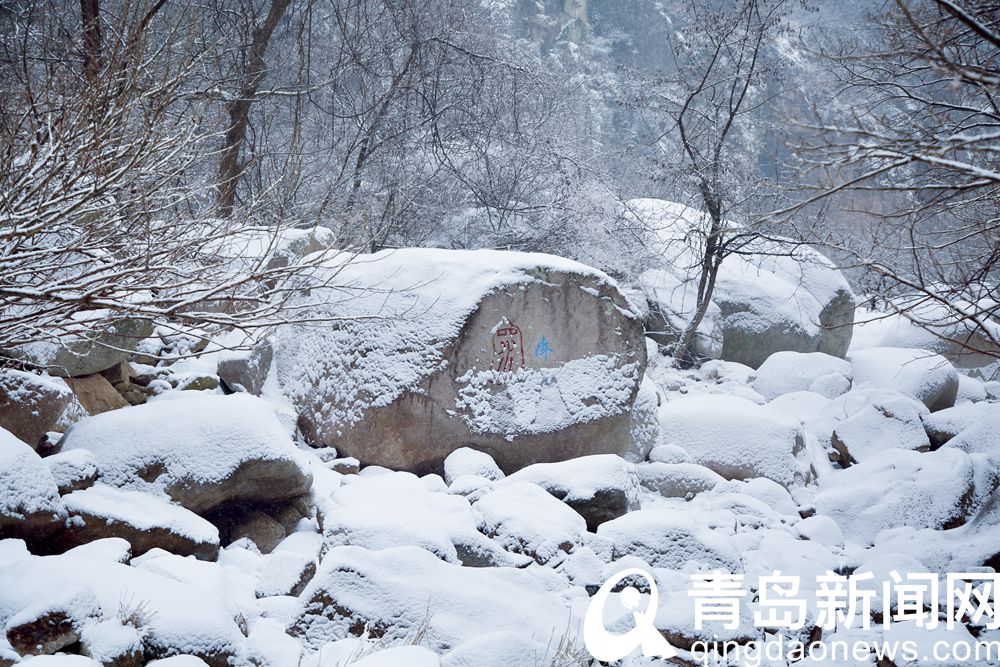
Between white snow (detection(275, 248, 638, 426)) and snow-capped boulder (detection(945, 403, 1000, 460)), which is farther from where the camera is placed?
snow-capped boulder (detection(945, 403, 1000, 460))

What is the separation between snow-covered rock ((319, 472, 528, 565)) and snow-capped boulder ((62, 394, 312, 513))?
374mm

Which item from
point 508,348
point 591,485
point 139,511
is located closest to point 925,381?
point 508,348

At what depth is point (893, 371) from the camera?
9484 mm

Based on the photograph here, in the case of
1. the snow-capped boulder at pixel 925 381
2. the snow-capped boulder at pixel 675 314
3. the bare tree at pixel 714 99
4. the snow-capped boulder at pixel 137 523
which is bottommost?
the snow-capped boulder at pixel 137 523

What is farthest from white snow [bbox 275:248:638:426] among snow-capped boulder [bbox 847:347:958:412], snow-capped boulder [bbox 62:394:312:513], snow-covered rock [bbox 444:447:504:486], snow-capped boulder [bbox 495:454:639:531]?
snow-capped boulder [bbox 847:347:958:412]

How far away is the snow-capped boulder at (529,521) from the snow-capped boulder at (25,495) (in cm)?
209

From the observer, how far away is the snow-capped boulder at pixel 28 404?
4.45 m

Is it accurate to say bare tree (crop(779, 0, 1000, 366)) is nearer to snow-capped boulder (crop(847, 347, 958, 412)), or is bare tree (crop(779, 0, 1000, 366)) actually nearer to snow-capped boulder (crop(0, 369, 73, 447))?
snow-capped boulder (crop(847, 347, 958, 412))

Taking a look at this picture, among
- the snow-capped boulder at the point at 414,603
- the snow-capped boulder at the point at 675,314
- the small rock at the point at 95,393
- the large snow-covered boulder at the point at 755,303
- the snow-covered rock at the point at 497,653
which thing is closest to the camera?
the snow-covered rock at the point at 497,653

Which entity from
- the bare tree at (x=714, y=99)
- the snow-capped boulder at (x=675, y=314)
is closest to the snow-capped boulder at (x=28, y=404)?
the bare tree at (x=714, y=99)

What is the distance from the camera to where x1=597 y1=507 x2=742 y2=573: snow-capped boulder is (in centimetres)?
449

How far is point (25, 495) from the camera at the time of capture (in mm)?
3691

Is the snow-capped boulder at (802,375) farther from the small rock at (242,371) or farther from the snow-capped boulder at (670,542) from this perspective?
the small rock at (242,371)

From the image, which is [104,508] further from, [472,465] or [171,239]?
[472,465]
